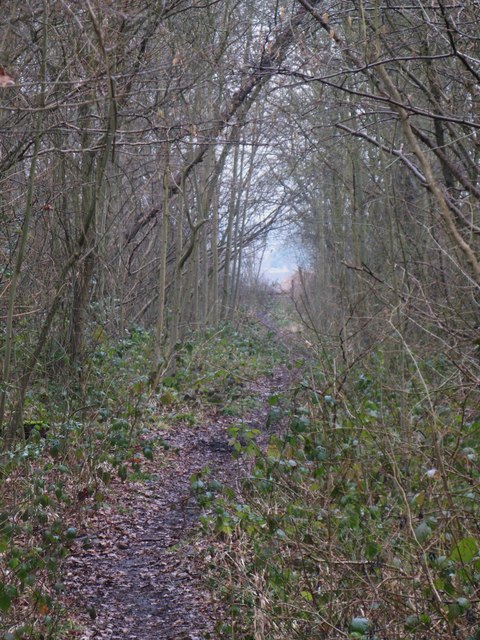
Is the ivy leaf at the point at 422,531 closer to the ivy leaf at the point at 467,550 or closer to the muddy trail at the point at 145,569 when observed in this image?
→ the ivy leaf at the point at 467,550

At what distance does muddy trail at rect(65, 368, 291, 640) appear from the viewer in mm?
4852

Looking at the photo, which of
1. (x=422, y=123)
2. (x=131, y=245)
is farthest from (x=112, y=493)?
(x=422, y=123)

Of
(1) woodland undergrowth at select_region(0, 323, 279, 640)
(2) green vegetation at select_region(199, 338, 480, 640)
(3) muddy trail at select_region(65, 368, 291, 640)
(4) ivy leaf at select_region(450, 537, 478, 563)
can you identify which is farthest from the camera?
(3) muddy trail at select_region(65, 368, 291, 640)

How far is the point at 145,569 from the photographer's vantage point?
577cm

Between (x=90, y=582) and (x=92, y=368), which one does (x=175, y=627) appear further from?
(x=92, y=368)

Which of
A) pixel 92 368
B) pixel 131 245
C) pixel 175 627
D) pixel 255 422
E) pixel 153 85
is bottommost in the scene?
pixel 175 627

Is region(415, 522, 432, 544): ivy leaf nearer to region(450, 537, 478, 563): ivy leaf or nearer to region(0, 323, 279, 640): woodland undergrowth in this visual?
region(450, 537, 478, 563): ivy leaf

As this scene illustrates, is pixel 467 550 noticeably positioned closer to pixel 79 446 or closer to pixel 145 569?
pixel 145 569

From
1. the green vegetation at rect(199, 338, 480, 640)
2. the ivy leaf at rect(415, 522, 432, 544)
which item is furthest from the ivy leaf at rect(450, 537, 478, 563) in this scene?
the ivy leaf at rect(415, 522, 432, 544)

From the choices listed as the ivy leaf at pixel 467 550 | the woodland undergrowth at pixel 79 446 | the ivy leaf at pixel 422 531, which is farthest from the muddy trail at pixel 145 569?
the ivy leaf at pixel 467 550

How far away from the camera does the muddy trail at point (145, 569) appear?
4.85 metres

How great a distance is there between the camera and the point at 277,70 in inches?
182

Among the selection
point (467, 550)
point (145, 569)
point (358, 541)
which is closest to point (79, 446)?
point (145, 569)

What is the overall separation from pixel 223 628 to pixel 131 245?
32.1ft
